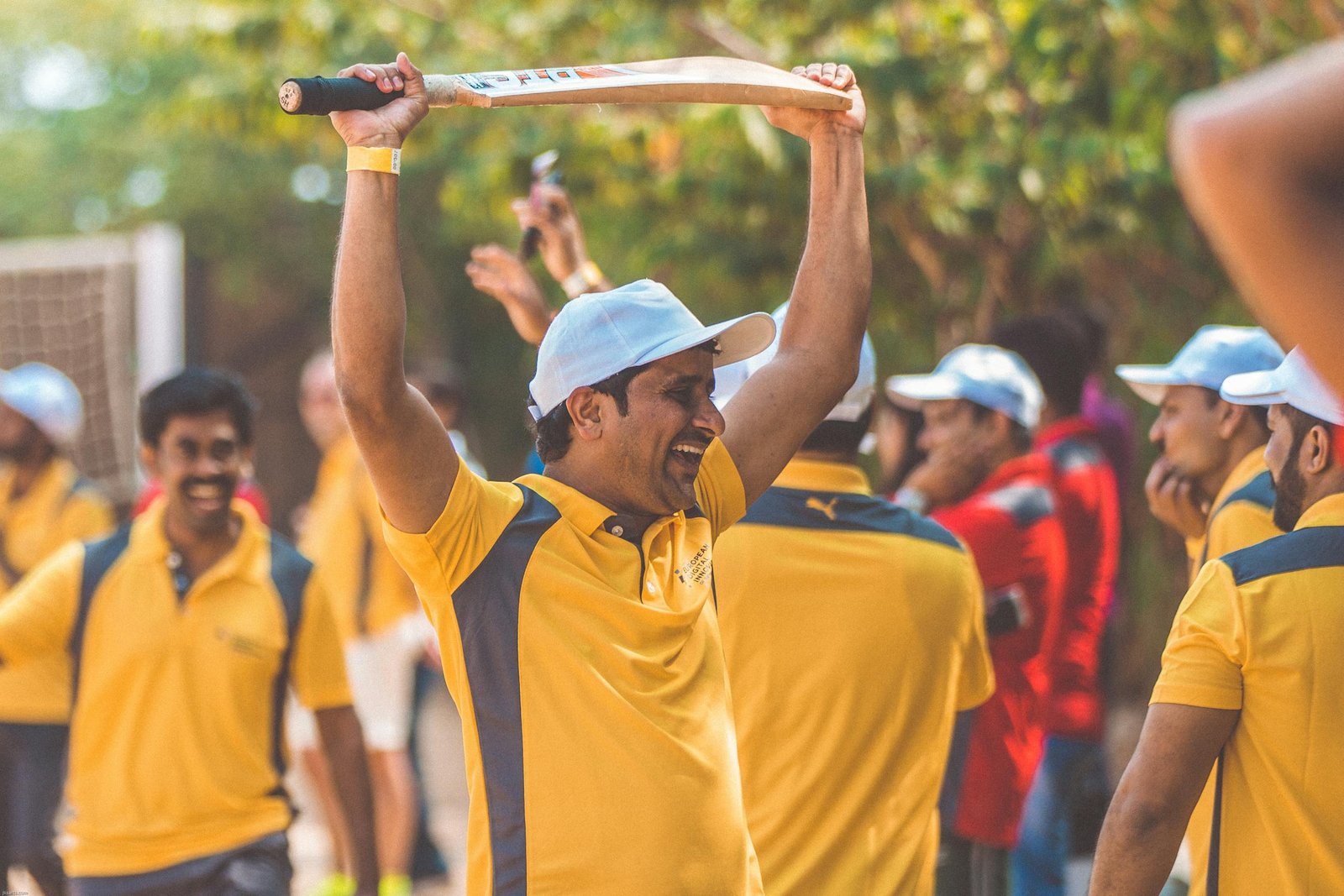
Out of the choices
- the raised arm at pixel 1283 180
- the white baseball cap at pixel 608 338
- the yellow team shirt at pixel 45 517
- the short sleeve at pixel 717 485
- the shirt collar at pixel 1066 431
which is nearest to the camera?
the raised arm at pixel 1283 180

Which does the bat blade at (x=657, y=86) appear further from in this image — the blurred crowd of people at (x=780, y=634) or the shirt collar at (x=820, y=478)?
the shirt collar at (x=820, y=478)

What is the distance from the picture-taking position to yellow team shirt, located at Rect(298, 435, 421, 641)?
7.88 metres

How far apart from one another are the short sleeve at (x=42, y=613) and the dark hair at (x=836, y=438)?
6.82ft

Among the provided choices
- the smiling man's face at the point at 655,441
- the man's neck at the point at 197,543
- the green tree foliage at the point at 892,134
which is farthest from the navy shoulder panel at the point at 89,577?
the green tree foliage at the point at 892,134

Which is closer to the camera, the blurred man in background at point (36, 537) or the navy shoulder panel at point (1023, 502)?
the navy shoulder panel at point (1023, 502)

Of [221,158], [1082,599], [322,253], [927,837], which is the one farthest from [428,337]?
[927,837]

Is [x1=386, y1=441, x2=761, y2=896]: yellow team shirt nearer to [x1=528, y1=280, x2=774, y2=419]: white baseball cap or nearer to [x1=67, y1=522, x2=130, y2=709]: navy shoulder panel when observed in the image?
[x1=528, y1=280, x2=774, y2=419]: white baseball cap

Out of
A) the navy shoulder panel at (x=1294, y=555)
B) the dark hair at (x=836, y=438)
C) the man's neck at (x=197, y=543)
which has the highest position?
the dark hair at (x=836, y=438)

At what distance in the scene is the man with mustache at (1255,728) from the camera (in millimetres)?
2629

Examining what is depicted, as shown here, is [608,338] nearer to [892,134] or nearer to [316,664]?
[316,664]

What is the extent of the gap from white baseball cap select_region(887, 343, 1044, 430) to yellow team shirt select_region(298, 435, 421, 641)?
342cm

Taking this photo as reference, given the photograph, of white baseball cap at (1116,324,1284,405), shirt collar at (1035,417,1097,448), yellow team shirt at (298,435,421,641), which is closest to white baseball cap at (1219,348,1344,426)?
white baseball cap at (1116,324,1284,405)

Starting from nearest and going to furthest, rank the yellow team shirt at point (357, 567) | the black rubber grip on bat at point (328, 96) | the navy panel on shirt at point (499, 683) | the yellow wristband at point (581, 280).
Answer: the black rubber grip on bat at point (328, 96) < the navy panel on shirt at point (499, 683) < the yellow wristband at point (581, 280) < the yellow team shirt at point (357, 567)

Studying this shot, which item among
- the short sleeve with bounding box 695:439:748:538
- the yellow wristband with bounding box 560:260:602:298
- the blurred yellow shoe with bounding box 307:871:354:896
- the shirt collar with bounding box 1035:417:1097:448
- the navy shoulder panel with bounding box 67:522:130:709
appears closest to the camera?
the short sleeve with bounding box 695:439:748:538
